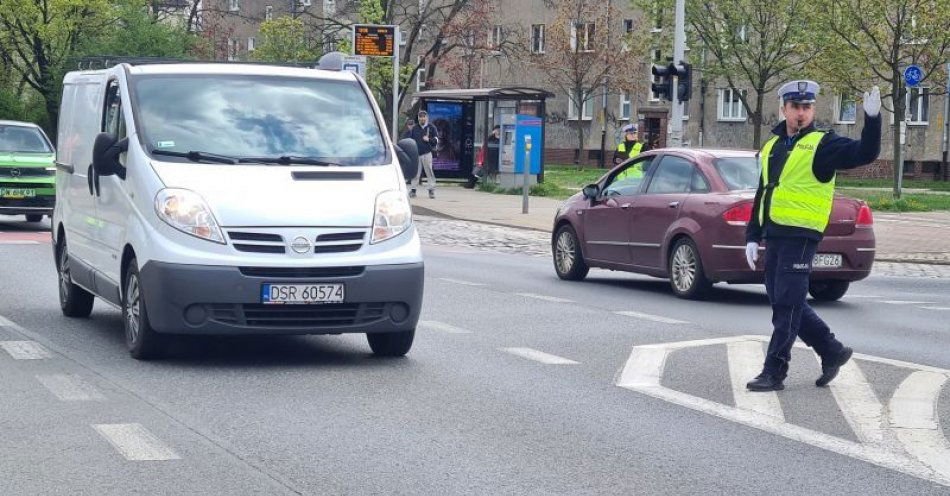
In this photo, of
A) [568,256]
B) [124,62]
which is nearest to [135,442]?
[124,62]

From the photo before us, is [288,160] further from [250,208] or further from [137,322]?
[137,322]

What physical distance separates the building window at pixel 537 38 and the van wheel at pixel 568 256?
6100 centimetres

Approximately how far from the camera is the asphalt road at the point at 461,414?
21.8 ft

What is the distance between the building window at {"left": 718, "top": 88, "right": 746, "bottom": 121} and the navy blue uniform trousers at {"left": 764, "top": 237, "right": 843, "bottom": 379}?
59.9 meters

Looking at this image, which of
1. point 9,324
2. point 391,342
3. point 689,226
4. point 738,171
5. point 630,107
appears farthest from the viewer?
point 630,107

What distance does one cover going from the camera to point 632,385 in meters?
9.45

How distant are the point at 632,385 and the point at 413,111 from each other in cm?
3987

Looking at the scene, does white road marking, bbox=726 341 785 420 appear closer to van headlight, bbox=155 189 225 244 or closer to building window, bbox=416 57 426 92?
van headlight, bbox=155 189 225 244

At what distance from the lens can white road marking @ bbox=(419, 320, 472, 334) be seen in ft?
40.3

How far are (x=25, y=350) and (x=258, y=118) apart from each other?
6.92ft

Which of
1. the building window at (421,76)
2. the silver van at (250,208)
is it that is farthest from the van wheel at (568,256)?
the building window at (421,76)

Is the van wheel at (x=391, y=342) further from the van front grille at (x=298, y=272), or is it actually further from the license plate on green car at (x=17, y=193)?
the license plate on green car at (x=17, y=193)

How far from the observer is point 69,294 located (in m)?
12.8

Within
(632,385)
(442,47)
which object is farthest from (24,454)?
(442,47)
